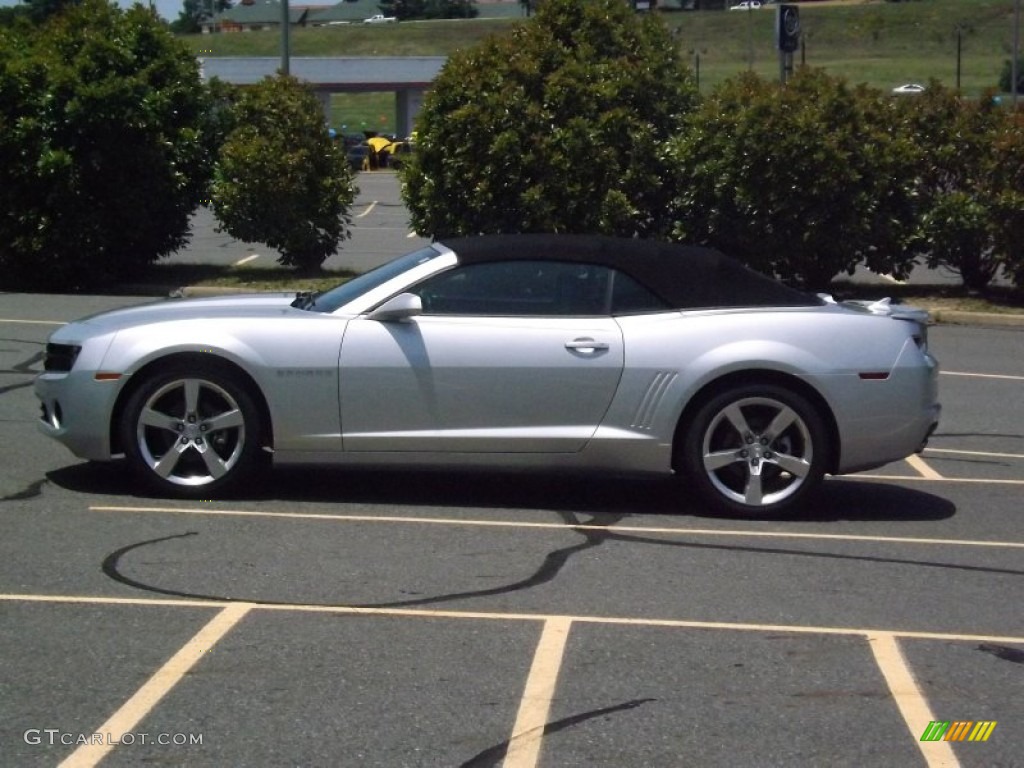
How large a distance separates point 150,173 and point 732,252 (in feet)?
23.9

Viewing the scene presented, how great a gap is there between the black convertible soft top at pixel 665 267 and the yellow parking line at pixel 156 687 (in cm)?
273

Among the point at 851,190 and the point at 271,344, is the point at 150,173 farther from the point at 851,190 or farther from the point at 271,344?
the point at 271,344

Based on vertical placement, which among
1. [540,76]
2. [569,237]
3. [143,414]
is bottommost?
[143,414]

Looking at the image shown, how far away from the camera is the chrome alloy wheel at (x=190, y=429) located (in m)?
7.57

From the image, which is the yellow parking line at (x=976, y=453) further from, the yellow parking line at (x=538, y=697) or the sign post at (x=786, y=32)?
the sign post at (x=786, y=32)

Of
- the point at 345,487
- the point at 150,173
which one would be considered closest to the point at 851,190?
the point at 150,173

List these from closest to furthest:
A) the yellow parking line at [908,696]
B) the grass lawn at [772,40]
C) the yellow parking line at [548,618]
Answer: the yellow parking line at [908,696], the yellow parking line at [548,618], the grass lawn at [772,40]

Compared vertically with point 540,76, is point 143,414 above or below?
below

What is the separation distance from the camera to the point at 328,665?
206 inches

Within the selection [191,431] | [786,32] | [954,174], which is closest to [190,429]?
[191,431]

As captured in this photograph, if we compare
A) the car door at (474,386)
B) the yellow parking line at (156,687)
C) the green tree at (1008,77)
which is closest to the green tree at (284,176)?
the car door at (474,386)

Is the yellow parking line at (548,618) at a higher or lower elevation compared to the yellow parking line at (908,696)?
higher

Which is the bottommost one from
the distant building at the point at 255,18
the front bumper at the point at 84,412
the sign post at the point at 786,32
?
the front bumper at the point at 84,412

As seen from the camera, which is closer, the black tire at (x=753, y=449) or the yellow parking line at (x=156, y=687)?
the yellow parking line at (x=156, y=687)
